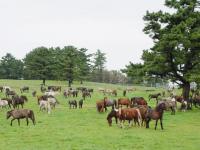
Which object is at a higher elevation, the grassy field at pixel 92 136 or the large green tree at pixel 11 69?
the large green tree at pixel 11 69

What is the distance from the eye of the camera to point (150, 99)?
65438 millimetres

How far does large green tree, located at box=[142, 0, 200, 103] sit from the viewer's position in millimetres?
46656

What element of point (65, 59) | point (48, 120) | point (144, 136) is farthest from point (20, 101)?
point (65, 59)

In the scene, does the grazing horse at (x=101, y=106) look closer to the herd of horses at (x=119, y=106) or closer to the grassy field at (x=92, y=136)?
the herd of horses at (x=119, y=106)

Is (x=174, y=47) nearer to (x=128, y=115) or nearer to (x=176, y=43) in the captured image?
(x=176, y=43)

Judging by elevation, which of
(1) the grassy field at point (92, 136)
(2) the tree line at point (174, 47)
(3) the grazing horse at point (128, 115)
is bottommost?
(1) the grassy field at point (92, 136)

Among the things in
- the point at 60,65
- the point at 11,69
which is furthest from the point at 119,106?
the point at 11,69

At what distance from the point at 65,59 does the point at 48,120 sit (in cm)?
6135

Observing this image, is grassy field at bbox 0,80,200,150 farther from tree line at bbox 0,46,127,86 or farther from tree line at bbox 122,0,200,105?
tree line at bbox 0,46,127,86

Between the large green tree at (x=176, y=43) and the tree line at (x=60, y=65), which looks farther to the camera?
the tree line at (x=60, y=65)

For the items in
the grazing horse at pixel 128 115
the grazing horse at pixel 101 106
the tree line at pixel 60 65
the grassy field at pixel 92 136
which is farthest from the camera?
the tree line at pixel 60 65

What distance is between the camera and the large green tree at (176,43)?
46656 millimetres

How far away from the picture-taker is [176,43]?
4603 centimetres

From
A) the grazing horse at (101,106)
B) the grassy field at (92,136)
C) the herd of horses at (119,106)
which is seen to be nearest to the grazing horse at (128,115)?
the herd of horses at (119,106)
